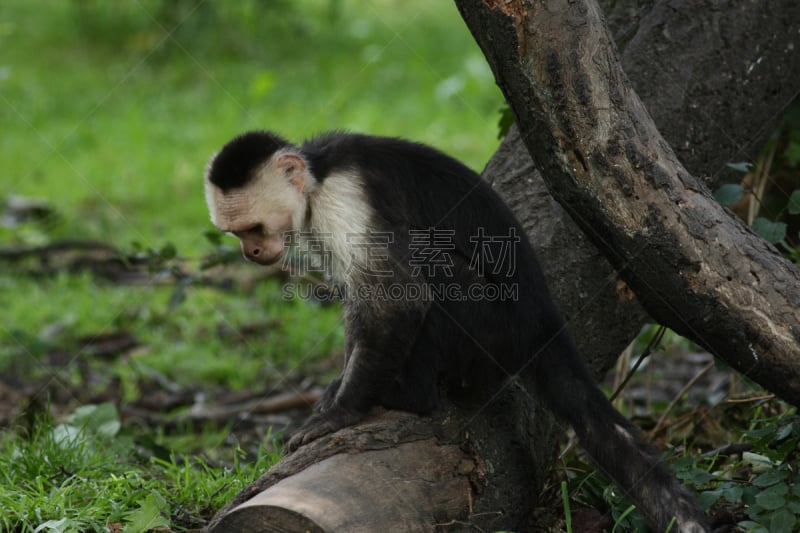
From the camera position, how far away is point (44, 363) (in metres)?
5.57

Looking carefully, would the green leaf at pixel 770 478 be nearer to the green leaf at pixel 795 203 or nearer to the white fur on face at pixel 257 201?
the green leaf at pixel 795 203

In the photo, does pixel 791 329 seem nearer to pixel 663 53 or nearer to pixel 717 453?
pixel 717 453

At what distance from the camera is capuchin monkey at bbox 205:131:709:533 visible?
9.84 ft

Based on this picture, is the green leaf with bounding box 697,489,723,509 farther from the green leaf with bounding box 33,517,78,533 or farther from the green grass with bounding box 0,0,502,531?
the green leaf with bounding box 33,517,78,533

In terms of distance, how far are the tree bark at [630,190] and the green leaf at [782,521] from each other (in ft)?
1.07

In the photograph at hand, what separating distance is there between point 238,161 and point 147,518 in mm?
1196

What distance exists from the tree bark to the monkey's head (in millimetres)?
937

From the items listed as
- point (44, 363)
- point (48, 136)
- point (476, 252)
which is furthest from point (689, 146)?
point (48, 136)

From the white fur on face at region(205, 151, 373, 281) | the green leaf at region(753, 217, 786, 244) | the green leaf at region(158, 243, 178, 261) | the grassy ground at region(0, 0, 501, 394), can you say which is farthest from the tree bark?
the grassy ground at region(0, 0, 501, 394)

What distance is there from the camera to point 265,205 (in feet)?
10.3

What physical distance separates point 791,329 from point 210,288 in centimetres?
476

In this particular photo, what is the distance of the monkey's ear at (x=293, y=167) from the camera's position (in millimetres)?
3131

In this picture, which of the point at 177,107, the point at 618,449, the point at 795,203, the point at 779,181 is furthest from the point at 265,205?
the point at 177,107

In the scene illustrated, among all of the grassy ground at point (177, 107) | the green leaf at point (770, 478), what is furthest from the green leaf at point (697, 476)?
the grassy ground at point (177, 107)
